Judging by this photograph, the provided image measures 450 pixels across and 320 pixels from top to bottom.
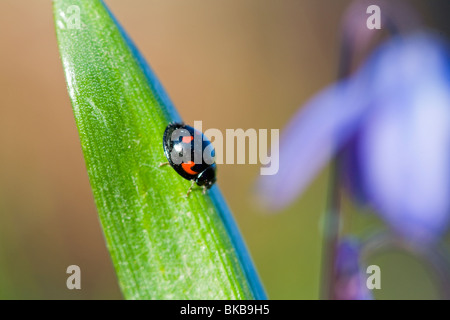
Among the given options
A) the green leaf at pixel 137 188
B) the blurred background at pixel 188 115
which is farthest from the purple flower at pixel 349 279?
the blurred background at pixel 188 115

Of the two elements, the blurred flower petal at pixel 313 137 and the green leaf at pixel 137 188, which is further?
the blurred flower petal at pixel 313 137

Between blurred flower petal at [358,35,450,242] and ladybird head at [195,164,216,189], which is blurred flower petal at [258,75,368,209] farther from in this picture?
ladybird head at [195,164,216,189]

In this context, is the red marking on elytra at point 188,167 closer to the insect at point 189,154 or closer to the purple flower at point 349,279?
the insect at point 189,154

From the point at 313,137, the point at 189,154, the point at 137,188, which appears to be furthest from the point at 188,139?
the point at 313,137

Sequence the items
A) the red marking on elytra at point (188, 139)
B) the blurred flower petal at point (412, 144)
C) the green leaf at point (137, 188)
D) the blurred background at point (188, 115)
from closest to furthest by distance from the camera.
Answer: the green leaf at point (137, 188), the red marking on elytra at point (188, 139), the blurred flower petal at point (412, 144), the blurred background at point (188, 115)

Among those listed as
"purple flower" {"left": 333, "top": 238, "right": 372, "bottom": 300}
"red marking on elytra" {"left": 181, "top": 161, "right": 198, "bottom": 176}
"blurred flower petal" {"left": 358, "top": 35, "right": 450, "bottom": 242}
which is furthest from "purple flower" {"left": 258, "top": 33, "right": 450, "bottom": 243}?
"red marking on elytra" {"left": 181, "top": 161, "right": 198, "bottom": 176}

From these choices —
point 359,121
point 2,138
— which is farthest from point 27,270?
point 359,121
